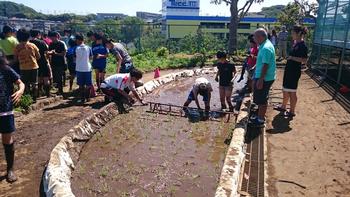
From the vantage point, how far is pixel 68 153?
4.93m

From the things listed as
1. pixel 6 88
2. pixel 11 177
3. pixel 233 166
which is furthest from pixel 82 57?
pixel 233 166

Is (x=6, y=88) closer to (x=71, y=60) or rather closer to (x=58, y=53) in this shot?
(x=58, y=53)

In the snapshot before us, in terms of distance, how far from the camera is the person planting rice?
296 inches

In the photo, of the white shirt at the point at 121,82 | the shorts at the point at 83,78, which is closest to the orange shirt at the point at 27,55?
the shorts at the point at 83,78

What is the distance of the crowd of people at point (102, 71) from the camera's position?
4.34 meters

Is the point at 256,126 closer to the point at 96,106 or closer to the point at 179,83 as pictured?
the point at 96,106

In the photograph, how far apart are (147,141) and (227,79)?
2.61 m

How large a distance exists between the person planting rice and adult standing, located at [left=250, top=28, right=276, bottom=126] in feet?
9.17

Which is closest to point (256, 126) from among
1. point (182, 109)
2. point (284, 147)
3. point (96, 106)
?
point (284, 147)

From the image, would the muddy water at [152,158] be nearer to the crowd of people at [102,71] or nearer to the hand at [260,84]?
the crowd of people at [102,71]

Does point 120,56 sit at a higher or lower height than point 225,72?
higher

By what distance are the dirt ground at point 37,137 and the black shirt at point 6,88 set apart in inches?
38.6

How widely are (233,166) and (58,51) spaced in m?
6.42

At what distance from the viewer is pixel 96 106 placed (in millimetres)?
8109
